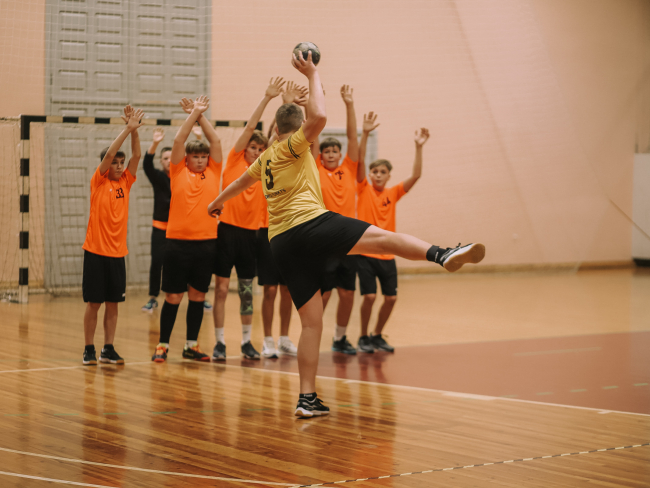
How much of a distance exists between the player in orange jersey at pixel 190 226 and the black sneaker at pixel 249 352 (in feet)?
1.85

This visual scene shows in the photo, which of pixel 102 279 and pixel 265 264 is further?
pixel 265 264

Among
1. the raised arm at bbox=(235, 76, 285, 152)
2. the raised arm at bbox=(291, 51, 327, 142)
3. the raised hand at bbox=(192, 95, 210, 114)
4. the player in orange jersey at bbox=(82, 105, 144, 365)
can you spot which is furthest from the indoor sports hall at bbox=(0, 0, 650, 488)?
the raised arm at bbox=(291, 51, 327, 142)

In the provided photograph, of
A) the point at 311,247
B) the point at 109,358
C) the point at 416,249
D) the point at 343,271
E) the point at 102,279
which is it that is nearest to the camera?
the point at 416,249

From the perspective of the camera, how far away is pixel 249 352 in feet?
20.1

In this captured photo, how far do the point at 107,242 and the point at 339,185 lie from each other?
1.94m

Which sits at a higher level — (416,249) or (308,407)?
(416,249)

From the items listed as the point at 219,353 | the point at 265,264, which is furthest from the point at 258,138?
the point at 219,353

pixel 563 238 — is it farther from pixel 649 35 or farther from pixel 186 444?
pixel 186 444

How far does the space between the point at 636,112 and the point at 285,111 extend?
9.57 metres

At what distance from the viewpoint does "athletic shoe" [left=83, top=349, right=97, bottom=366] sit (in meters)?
5.75

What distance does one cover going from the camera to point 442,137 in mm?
12891

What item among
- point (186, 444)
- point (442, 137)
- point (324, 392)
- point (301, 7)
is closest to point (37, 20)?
point (301, 7)

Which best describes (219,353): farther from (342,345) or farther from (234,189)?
(234,189)

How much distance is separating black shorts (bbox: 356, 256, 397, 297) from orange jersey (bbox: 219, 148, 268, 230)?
1029 mm
